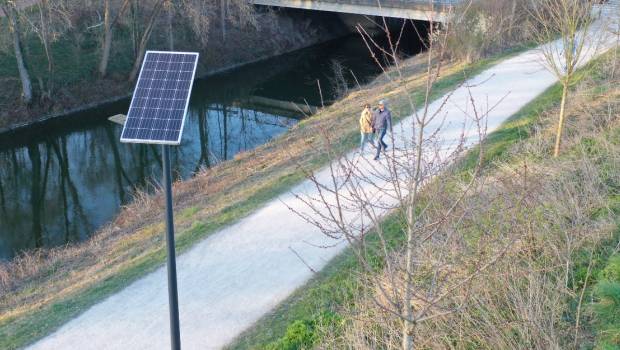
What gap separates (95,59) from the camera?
29609 millimetres

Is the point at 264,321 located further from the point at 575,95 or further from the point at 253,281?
the point at 575,95

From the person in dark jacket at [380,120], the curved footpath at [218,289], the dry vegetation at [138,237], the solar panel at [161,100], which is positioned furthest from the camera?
the person in dark jacket at [380,120]

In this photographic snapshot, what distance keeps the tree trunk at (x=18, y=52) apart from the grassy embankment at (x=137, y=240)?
10.8 m

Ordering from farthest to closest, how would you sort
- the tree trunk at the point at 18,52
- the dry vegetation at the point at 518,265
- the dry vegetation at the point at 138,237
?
the tree trunk at the point at 18,52, the dry vegetation at the point at 138,237, the dry vegetation at the point at 518,265

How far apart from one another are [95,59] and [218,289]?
21.9 m

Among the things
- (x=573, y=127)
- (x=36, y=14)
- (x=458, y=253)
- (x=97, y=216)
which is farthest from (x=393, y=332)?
(x=36, y=14)

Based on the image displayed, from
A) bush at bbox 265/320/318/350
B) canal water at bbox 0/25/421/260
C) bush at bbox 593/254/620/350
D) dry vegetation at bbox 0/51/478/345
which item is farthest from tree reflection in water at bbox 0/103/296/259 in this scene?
bush at bbox 593/254/620/350

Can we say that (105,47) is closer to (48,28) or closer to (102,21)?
(48,28)

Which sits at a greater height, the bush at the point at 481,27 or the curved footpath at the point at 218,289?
the bush at the point at 481,27

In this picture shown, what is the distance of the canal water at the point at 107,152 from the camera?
18.3 m

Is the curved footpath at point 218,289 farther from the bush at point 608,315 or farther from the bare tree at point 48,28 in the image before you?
the bare tree at point 48,28

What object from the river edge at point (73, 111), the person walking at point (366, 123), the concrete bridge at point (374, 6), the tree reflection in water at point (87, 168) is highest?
the concrete bridge at point (374, 6)

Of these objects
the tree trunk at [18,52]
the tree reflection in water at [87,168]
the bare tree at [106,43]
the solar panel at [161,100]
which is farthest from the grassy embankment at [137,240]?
the bare tree at [106,43]

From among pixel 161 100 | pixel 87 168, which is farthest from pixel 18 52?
pixel 161 100
